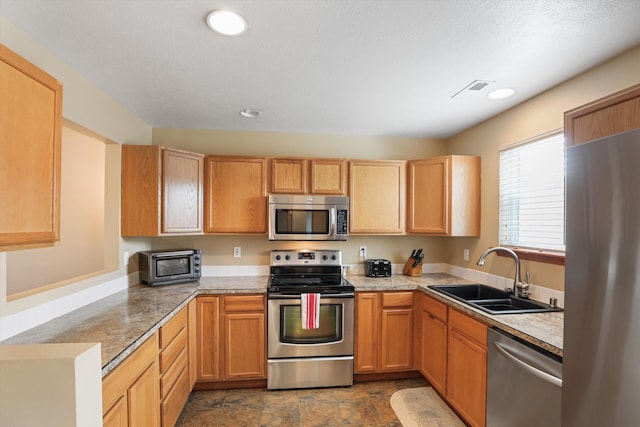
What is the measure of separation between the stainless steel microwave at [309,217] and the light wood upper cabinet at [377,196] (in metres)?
0.17

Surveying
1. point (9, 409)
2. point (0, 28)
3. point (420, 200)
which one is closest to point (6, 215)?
point (9, 409)

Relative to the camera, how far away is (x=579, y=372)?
3.68 ft

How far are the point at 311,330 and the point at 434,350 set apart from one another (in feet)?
3.56

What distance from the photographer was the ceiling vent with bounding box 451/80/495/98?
2.13m

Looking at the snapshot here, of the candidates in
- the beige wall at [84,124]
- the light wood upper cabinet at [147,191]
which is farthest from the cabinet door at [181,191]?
the beige wall at [84,124]

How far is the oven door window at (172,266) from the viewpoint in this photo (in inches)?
108

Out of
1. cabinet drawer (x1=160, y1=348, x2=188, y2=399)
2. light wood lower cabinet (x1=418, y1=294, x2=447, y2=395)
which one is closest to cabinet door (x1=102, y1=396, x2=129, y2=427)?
cabinet drawer (x1=160, y1=348, x2=188, y2=399)

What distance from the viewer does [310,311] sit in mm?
2674

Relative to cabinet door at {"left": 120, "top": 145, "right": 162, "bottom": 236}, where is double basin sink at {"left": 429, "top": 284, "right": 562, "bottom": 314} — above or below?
below

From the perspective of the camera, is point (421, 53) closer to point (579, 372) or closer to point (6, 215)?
point (579, 372)

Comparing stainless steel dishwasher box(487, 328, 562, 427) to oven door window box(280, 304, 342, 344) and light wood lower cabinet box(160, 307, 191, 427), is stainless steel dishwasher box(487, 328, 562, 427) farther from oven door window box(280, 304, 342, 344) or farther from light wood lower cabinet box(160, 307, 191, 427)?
light wood lower cabinet box(160, 307, 191, 427)

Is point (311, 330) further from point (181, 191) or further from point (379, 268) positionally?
point (181, 191)

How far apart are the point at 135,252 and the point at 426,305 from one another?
2.72m

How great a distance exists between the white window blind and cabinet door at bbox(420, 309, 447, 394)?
0.95 meters
